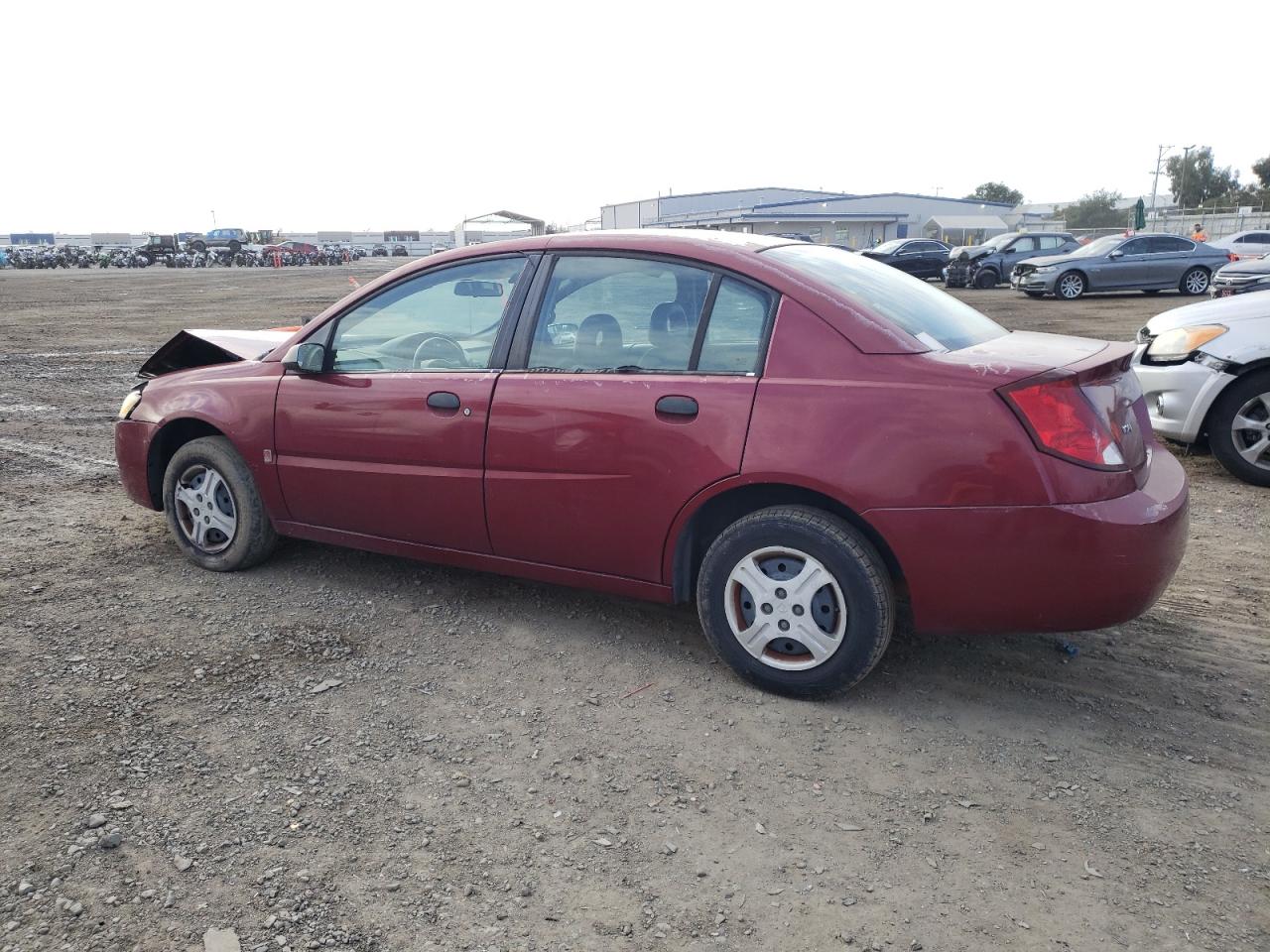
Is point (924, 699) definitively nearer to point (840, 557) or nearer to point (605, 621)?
point (840, 557)

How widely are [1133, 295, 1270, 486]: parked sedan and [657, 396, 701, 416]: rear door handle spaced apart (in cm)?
429

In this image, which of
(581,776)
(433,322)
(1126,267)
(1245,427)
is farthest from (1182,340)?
(1126,267)

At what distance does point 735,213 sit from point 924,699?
7995 cm

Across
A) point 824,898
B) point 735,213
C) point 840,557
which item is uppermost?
point 735,213

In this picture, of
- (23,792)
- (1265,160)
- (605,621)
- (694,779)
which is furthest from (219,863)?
(1265,160)

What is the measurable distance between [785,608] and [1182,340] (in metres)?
4.35

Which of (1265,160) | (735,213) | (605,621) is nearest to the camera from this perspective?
(605,621)

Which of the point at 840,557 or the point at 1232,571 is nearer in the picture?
the point at 840,557

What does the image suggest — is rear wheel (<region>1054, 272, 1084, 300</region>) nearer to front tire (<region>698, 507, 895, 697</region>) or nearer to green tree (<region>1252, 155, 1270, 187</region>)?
front tire (<region>698, 507, 895, 697</region>)

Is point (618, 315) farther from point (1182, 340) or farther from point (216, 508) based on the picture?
point (1182, 340)

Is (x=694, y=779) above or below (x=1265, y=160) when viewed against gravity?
below

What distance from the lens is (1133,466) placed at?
306 centimetres

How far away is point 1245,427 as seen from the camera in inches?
234

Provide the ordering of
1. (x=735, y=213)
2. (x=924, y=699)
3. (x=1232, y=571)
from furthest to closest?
(x=735, y=213) < (x=1232, y=571) < (x=924, y=699)
